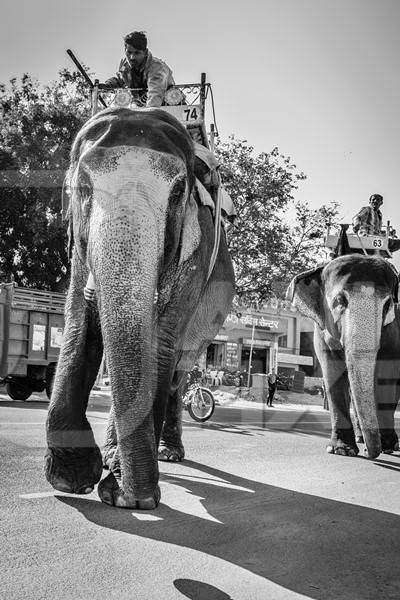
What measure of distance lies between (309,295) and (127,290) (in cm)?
554

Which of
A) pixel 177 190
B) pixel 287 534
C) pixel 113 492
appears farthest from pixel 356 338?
pixel 113 492

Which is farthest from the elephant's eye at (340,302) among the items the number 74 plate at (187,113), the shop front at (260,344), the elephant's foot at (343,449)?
the shop front at (260,344)

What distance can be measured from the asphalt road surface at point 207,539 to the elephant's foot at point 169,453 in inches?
12.6

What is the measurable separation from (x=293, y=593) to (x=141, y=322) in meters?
1.44

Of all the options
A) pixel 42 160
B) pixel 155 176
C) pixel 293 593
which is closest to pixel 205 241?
pixel 155 176

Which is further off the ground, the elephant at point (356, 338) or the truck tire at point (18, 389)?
the elephant at point (356, 338)

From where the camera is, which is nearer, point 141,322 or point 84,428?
point 141,322

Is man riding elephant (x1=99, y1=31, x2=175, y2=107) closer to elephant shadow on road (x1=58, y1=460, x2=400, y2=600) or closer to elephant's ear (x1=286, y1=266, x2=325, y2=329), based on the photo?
elephant shadow on road (x1=58, y1=460, x2=400, y2=600)

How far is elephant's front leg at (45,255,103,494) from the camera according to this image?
3.76 m

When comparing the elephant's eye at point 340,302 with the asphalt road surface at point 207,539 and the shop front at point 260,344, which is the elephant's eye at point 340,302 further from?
the shop front at point 260,344

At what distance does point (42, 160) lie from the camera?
2639 centimetres

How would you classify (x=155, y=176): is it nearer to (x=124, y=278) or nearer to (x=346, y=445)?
(x=124, y=278)

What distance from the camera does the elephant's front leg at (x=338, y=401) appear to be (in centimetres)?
773

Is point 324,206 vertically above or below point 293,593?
above
